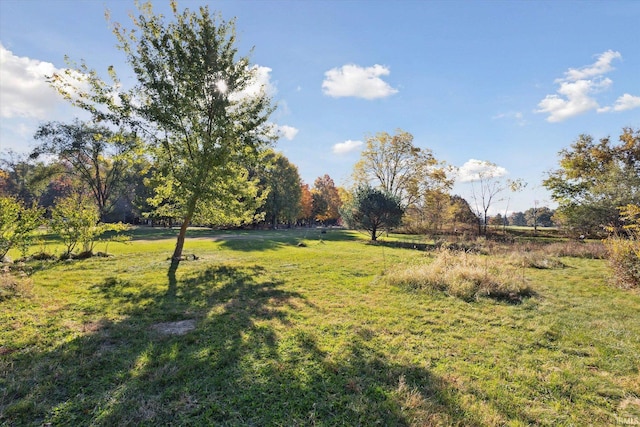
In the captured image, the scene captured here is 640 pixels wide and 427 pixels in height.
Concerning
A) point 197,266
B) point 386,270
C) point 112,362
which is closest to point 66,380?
point 112,362

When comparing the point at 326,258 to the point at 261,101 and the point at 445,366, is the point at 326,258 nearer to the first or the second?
the point at 261,101

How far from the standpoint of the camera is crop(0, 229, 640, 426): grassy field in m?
3.20

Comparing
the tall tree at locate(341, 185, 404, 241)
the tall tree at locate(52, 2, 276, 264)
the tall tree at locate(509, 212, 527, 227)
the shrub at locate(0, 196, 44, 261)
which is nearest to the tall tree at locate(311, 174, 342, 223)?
the tall tree at locate(341, 185, 404, 241)

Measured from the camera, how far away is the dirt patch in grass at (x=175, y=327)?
5.29m

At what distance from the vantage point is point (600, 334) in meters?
5.50

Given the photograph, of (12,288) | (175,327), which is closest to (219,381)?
(175,327)

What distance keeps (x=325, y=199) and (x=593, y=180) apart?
47.4 m

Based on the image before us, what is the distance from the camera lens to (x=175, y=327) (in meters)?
5.54

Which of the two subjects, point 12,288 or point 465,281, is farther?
point 465,281

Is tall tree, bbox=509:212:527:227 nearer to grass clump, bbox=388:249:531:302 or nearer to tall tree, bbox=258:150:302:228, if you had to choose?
tall tree, bbox=258:150:302:228

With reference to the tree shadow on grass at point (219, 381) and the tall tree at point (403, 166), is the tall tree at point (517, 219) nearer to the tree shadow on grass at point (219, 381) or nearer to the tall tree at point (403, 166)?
the tall tree at point (403, 166)

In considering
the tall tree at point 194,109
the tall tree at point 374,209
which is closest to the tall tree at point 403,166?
the tall tree at point 374,209

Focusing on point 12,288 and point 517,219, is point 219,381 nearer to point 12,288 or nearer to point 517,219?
point 12,288

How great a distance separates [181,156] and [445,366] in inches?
453
